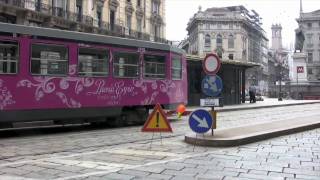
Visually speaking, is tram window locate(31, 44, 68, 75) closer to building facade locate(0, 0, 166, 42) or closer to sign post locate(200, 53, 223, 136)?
sign post locate(200, 53, 223, 136)

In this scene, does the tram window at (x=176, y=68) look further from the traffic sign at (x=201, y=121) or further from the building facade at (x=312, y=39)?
the building facade at (x=312, y=39)

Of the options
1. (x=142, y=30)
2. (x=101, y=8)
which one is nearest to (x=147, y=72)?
(x=101, y=8)

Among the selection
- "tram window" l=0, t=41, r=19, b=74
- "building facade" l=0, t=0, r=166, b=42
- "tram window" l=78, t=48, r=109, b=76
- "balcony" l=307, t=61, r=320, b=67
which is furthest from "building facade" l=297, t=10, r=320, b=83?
"tram window" l=0, t=41, r=19, b=74

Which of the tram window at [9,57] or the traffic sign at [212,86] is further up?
the tram window at [9,57]

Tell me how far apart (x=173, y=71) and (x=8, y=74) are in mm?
7359

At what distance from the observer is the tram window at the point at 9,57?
13602mm

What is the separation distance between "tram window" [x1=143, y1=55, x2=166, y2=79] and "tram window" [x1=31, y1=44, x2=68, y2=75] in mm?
3707

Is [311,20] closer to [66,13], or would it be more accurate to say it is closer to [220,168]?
[66,13]

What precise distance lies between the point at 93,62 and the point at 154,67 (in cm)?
303

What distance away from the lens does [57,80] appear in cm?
1498

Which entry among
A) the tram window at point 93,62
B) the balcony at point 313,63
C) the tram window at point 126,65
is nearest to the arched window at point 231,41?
the balcony at point 313,63

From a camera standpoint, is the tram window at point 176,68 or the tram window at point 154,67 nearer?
the tram window at point 154,67

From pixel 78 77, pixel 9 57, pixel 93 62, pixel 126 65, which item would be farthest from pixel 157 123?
pixel 126 65

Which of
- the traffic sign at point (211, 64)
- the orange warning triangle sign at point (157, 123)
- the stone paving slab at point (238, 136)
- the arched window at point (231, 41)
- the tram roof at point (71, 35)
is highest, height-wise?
the arched window at point (231, 41)
